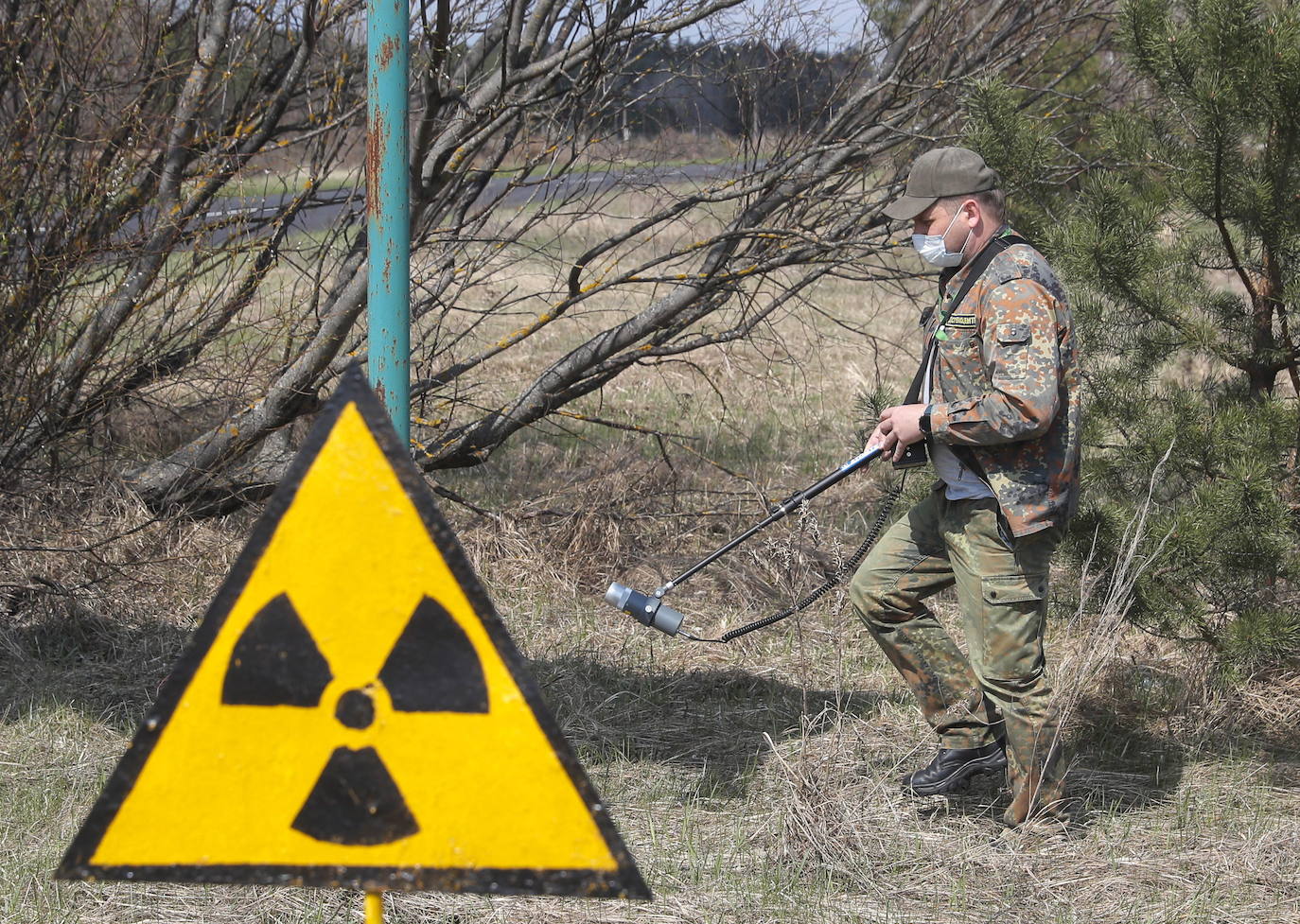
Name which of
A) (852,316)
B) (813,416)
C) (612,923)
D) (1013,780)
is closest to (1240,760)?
(1013,780)

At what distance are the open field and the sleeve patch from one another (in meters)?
0.72

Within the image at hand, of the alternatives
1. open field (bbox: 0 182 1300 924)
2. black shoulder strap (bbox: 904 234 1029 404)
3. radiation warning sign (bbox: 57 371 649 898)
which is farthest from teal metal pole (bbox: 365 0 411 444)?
black shoulder strap (bbox: 904 234 1029 404)

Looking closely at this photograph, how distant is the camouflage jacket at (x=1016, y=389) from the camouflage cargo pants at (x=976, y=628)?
10cm

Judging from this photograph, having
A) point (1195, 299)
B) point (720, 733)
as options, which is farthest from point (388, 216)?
point (1195, 299)

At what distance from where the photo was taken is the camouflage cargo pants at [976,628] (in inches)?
138

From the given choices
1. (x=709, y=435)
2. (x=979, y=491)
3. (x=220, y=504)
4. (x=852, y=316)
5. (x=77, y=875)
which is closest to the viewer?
(x=77, y=875)

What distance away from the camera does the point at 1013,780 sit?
365 cm

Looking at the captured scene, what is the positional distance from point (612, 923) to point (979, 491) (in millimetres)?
1498

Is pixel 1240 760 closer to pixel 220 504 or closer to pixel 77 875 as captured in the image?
pixel 77 875

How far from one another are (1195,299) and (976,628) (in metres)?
1.63

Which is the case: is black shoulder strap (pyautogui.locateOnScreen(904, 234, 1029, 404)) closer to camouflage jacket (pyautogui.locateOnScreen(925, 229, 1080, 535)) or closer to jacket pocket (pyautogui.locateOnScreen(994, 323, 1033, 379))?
camouflage jacket (pyautogui.locateOnScreen(925, 229, 1080, 535))

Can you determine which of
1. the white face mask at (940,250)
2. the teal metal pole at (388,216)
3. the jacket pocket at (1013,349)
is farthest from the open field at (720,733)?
the teal metal pole at (388,216)

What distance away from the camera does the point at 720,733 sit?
4516 mm

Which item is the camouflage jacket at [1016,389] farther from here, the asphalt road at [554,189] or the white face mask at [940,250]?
the asphalt road at [554,189]
